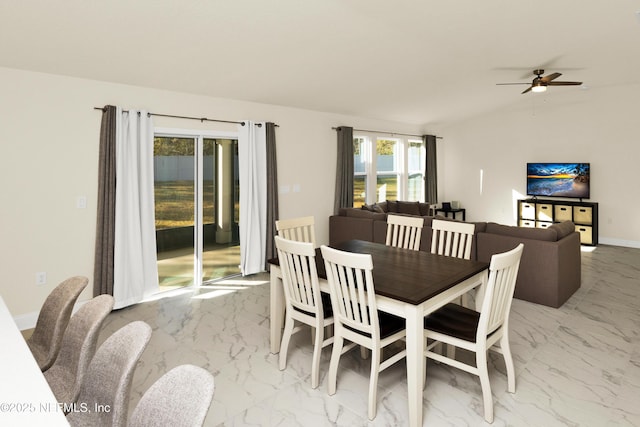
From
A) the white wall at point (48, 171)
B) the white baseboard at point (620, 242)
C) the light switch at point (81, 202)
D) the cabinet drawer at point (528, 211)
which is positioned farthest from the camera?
the cabinet drawer at point (528, 211)

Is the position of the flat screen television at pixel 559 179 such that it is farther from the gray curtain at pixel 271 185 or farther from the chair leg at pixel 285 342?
the chair leg at pixel 285 342

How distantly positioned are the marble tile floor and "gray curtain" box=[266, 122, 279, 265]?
1.34 metres

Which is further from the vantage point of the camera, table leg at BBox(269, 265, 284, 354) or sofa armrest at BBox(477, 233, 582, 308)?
sofa armrest at BBox(477, 233, 582, 308)

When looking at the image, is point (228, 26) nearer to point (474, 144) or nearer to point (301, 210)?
point (301, 210)

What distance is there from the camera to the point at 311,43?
3.77m

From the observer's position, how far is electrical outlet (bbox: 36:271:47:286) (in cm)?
364

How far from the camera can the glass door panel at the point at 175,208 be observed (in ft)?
14.7

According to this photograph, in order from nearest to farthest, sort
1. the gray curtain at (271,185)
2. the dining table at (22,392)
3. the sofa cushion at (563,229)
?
the dining table at (22,392) < the sofa cushion at (563,229) < the gray curtain at (271,185)

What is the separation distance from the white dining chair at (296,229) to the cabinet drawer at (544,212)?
19.4 ft

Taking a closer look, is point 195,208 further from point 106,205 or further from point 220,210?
point 106,205

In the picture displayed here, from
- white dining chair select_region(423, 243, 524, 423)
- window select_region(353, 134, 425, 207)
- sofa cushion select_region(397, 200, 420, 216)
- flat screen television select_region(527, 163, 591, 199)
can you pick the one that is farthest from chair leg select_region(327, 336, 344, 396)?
flat screen television select_region(527, 163, 591, 199)

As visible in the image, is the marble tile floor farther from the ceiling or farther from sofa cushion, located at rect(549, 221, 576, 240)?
the ceiling

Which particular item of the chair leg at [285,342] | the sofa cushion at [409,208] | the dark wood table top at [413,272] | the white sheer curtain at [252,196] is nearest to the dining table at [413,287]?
the dark wood table top at [413,272]

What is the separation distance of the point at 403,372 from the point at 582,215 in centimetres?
623
